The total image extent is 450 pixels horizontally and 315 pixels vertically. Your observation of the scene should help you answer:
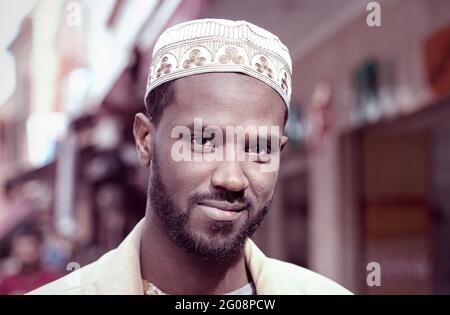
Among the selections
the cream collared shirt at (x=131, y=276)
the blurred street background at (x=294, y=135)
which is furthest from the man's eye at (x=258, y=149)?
the blurred street background at (x=294, y=135)

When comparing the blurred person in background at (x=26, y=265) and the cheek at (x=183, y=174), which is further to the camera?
the blurred person in background at (x=26, y=265)

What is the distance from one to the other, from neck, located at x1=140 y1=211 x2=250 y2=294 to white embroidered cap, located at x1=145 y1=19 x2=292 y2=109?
327 mm

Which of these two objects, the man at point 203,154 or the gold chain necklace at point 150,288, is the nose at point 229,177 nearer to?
the man at point 203,154

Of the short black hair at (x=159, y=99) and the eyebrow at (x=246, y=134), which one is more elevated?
the short black hair at (x=159, y=99)

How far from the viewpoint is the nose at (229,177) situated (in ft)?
4.85

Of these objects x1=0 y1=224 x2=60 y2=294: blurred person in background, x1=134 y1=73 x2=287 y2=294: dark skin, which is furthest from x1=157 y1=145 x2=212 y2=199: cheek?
x1=0 y1=224 x2=60 y2=294: blurred person in background

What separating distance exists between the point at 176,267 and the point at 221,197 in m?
0.20

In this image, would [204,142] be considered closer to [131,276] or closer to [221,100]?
[221,100]

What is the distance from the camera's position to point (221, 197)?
58.6 inches

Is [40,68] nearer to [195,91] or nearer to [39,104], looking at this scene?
[39,104]

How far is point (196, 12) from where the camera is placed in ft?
6.85

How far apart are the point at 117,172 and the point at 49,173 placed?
0.30 metres

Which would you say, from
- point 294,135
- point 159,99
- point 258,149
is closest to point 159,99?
point 159,99

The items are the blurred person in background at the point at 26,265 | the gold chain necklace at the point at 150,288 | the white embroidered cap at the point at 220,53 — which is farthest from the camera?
the blurred person in background at the point at 26,265
